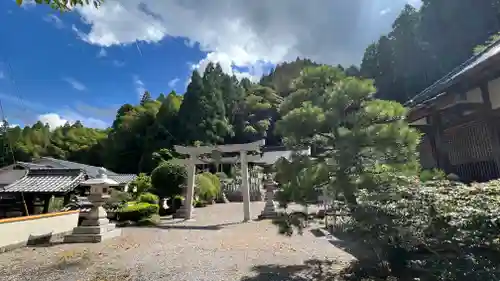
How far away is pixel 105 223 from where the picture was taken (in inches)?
320

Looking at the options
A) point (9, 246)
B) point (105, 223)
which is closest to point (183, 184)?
point (105, 223)

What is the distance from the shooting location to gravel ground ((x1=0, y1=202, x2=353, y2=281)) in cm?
445

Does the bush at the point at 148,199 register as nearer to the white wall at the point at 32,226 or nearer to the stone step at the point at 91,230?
the white wall at the point at 32,226

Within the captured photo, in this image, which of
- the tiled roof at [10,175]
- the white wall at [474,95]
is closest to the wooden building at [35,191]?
the tiled roof at [10,175]

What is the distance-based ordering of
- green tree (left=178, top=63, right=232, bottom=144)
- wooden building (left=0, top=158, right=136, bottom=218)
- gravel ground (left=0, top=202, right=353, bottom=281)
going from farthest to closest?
green tree (left=178, top=63, right=232, bottom=144) < wooden building (left=0, top=158, right=136, bottom=218) < gravel ground (left=0, top=202, right=353, bottom=281)

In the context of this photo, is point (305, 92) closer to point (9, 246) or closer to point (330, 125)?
point (330, 125)

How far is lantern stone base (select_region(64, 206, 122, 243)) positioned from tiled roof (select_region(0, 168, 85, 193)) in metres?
4.32

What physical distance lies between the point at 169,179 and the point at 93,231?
7.46 meters

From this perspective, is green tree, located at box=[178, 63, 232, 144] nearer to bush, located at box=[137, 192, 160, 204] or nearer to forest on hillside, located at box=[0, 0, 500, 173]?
forest on hillside, located at box=[0, 0, 500, 173]

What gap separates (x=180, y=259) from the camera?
17.9ft

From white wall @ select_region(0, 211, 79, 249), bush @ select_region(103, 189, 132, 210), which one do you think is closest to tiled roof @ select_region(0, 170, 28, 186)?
bush @ select_region(103, 189, 132, 210)

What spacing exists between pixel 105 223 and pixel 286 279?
5860 millimetres

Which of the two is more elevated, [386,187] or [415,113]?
[415,113]

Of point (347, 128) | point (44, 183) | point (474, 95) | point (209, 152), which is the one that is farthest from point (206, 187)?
point (474, 95)
